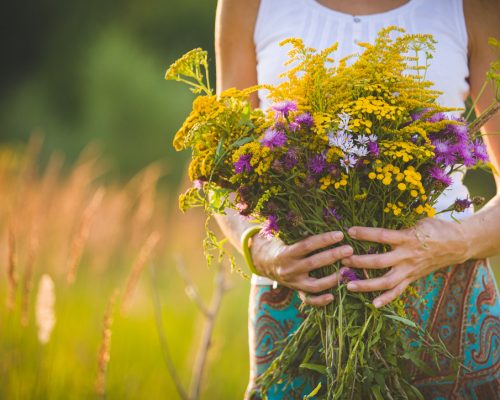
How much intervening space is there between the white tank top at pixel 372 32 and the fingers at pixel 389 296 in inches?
11.1

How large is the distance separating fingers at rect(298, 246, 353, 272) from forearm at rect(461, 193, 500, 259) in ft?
1.06

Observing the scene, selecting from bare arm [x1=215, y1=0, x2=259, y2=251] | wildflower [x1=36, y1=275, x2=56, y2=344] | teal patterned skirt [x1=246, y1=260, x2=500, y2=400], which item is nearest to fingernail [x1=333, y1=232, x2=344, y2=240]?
A: teal patterned skirt [x1=246, y1=260, x2=500, y2=400]

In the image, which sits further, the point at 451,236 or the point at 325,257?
the point at 451,236

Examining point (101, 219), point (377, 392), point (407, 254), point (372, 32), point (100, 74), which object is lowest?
point (377, 392)

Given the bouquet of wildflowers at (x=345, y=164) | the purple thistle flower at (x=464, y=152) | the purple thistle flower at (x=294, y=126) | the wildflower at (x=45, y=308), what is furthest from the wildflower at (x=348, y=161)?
the wildflower at (x=45, y=308)

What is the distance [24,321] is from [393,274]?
4.02ft

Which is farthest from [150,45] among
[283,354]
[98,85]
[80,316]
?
[283,354]

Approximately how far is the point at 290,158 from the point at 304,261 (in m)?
0.22

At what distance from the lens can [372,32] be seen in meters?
1.52

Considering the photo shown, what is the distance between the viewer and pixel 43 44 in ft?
39.7

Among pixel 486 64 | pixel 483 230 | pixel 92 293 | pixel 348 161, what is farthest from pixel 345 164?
pixel 92 293

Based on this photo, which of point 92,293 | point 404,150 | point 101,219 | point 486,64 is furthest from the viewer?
point 101,219

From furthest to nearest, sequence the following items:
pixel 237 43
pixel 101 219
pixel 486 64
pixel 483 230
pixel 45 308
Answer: pixel 101 219 → pixel 45 308 → pixel 237 43 → pixel 486 64 → pixel 483 230

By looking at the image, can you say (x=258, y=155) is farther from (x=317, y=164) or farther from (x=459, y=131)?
(x=459, y=131)
